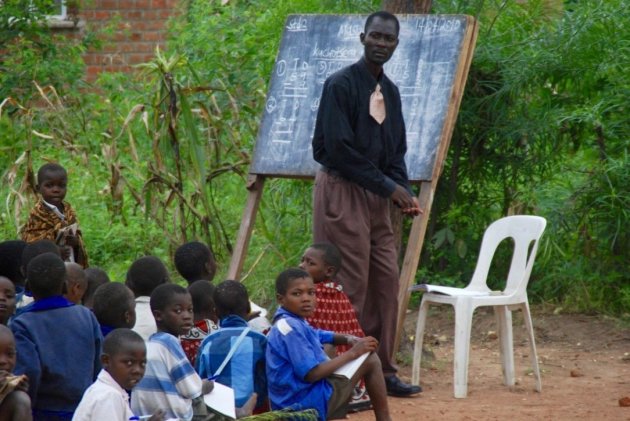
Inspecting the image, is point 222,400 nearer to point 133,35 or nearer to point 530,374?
point 530,374

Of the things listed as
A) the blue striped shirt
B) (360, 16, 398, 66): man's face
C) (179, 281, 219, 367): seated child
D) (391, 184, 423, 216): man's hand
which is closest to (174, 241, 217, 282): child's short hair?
(179, 281, 219, 367): seated child

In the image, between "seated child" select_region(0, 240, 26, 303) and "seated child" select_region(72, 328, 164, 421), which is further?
"seated child" select_region(0, 240, 26, 303)

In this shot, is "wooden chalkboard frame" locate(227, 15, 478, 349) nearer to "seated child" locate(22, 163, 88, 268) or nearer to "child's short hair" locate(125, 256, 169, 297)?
"seated child" locate(22, 163, 88, 268)

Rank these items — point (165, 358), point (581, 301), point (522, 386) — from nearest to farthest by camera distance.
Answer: point (165, 358)
point (522, 386)
point (581, 301)

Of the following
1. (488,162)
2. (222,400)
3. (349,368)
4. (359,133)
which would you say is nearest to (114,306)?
(222,400)

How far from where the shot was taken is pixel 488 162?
835cm

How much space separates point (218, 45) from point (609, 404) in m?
4.76

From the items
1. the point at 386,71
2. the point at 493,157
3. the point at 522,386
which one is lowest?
the point at 522,386

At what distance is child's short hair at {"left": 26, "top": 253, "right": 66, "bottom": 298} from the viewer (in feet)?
14.8

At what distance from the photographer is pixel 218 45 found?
9.93 meters

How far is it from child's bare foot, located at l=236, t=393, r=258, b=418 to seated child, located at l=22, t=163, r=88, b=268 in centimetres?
175

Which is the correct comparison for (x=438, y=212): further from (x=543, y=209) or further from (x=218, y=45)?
(x=218, y=45)

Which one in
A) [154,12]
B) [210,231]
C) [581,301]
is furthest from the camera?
Result: [154,12]

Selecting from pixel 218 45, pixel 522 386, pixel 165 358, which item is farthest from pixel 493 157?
pixel 165 358
